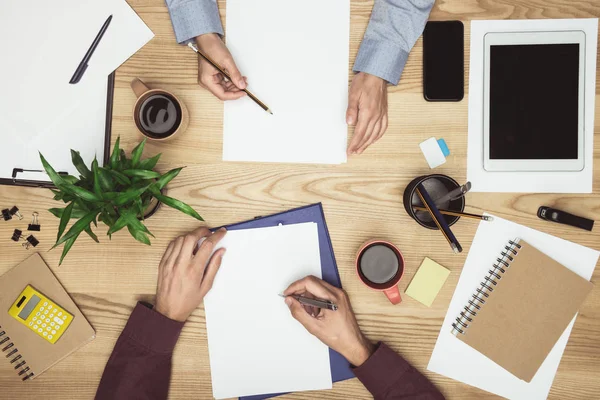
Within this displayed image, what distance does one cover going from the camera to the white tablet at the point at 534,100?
0.92 meters

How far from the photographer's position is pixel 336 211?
97cm

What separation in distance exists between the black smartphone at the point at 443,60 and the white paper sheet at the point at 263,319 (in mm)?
448

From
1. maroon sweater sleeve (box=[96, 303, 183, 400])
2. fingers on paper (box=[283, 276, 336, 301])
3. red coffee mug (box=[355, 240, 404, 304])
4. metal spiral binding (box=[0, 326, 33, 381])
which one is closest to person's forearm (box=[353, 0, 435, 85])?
red coffee mug (box=[355, 240, 404, 304])

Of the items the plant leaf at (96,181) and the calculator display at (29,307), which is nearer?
the plant leaf at (96,181)

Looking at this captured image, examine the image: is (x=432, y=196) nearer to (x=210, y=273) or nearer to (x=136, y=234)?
(x=210, y=273)

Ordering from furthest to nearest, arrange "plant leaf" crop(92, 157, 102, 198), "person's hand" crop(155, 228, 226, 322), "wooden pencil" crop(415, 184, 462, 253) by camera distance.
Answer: "person's hand" crop(155, 228, 226, 322) → "wooden pencil" crop(415, 184, 462, 253) → "plant leaf" crop(92, 157, 102, 198)

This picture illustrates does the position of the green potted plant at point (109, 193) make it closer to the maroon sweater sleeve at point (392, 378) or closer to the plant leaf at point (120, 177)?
the plant leaf at point (120, 177)

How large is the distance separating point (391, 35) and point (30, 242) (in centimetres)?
96

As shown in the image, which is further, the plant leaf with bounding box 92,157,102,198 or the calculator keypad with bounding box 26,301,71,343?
Answer: the calculator keypad with bounding box 26,301,71,343

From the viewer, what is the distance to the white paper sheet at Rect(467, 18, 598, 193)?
0.93 m

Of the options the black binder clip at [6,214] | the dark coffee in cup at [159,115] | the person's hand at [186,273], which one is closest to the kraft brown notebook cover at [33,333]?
the black binder clip at [6,214]

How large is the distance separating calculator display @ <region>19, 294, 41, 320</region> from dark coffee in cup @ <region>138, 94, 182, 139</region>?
1.55 ft

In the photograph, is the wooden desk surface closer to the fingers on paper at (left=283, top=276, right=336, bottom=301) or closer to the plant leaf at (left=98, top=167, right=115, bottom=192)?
the fingers on paper at (left=283, top=276, right=336, bottom=301)

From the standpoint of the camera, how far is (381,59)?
916 mm
